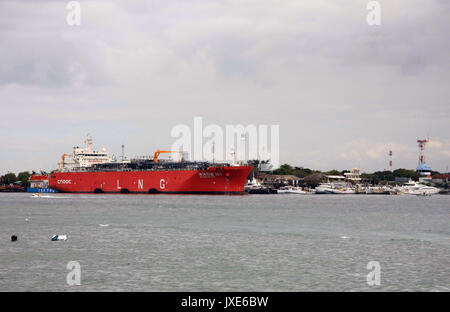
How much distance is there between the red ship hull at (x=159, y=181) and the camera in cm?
10138

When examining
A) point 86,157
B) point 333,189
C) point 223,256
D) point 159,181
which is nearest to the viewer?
point 223,256

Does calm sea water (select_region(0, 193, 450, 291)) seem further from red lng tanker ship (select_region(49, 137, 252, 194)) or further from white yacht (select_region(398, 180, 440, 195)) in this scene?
white yacht (select_region(398, 180, 440, 195))

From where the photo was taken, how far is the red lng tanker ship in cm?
10225

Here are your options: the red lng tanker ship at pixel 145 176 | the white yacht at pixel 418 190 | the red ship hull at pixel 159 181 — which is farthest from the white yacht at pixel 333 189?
the red ship hull at pixel 159 181

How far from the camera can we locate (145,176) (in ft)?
369

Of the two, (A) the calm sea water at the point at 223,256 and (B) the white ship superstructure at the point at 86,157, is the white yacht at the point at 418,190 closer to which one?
(B) the white ship superstructure at the point at 86,157

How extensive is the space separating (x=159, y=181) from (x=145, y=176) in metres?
4.23

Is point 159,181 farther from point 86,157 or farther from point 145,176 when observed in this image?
point 86,157

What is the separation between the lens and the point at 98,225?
45.2 m

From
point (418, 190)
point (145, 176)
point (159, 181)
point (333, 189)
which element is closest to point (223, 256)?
point (159, 181)

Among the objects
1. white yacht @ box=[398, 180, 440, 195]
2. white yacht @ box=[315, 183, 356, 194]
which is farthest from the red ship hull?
white yacht @ box=[398, 180, 440, 195]
